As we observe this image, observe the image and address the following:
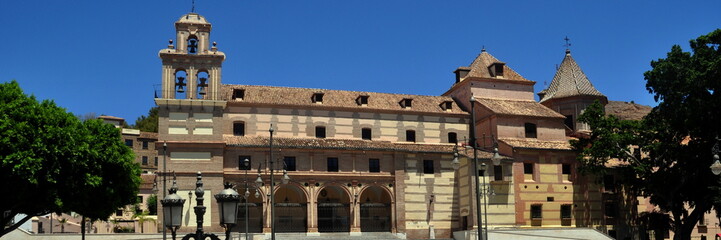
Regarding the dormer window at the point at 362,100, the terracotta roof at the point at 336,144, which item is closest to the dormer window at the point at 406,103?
the dormer window at the point at 362,100

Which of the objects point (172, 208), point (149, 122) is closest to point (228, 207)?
point (172, 208)

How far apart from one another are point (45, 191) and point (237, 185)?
16.4 m

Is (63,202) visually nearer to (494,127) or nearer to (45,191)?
(45,191)

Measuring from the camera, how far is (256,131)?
54594mm

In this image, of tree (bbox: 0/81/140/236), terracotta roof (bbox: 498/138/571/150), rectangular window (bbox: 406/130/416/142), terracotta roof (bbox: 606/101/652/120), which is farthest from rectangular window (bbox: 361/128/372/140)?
terracotta roof (bbox: 606/101/652/120)

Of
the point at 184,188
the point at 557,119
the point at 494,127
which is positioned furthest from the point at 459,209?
the point at 184,188

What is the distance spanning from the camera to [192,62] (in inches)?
2057

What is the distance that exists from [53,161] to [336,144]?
2193 cm

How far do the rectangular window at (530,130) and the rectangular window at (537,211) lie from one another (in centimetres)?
553

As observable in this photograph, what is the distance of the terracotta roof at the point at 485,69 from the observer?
198ft

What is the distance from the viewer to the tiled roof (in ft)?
204

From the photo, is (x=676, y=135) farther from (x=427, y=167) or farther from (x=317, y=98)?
(x=317, y=98)

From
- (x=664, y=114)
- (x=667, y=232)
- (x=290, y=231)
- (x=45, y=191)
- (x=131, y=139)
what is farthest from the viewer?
(x=131, y=139)

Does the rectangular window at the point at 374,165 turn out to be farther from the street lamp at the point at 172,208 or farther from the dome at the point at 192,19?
the street lamp at the point at 172,208
